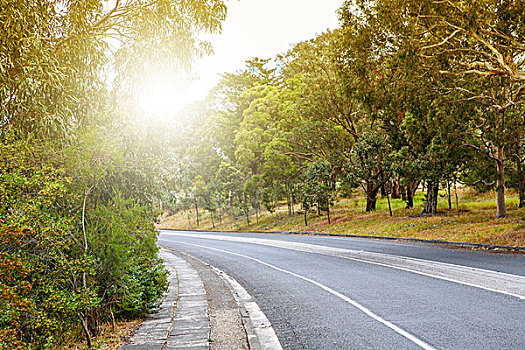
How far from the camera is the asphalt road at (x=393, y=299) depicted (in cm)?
602

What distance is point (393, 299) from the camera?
8.51 m

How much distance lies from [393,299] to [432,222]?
17.8 m

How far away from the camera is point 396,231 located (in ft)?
81.8

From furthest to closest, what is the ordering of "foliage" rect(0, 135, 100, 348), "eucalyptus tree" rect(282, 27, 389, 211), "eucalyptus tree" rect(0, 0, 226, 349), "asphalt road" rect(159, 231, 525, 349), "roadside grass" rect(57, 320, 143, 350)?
"eucalyptus tree" rect(282, 27, 389, 211) → "asphalt road" rect(159, 231, 525, 349) → "roadside grass" rect(57, 320, 143, 350) → "eucalyptus tree" rect(0, 0, 226, 349) → "foliage" rect(0, 135, 100, 348)

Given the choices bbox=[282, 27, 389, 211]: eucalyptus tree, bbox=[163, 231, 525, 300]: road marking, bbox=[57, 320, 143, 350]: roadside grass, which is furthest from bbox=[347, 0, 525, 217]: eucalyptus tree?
bbox=[57, 320, 143, 350]: roadside grass

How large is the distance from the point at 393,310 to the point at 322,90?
2605cm

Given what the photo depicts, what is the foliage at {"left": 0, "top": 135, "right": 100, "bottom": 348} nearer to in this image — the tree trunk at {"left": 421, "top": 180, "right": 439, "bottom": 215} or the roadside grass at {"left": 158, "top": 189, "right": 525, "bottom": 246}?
the roadside grass at {"left": 158, "top": 189, "right": 525, "bottom": 246}

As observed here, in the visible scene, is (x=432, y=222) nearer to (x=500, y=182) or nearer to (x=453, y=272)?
(x=500, y=182)

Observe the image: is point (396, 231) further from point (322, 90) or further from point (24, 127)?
point (24, 127)

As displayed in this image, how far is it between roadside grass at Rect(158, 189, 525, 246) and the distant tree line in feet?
5.35

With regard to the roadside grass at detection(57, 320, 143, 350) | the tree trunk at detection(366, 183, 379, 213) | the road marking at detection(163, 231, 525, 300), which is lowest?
the road marking at detection(163, 231, 525, 300)

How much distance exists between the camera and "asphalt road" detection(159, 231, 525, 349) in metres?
6.02

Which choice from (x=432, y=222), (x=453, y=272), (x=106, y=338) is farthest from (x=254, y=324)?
(x=432, y=222)

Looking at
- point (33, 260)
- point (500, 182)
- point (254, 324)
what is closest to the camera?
point (33, 260)
